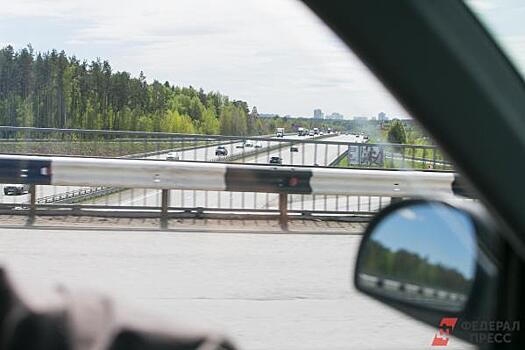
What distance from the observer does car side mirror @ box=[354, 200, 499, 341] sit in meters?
1.72

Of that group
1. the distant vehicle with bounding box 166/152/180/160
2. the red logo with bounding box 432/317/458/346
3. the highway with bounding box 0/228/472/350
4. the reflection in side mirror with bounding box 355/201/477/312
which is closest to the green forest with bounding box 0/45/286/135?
the distant vehicle with bounding box 166/152/180/160

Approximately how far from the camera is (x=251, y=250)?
19.1 feet

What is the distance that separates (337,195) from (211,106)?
36.6 inches

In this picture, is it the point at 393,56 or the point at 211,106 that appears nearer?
the point at 393,56

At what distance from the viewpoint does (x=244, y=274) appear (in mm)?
5621

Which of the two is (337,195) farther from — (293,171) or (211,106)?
(211,106)

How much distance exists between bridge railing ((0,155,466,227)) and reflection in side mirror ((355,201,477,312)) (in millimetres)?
154

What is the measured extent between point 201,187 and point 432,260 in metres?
2.84

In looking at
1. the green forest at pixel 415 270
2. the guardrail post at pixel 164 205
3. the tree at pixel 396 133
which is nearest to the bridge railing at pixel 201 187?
the guardrail post at pixel 164 205

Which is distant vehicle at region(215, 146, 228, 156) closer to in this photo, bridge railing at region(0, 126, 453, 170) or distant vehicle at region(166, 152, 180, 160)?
bridge railing at region(0, 126, 453, 170)

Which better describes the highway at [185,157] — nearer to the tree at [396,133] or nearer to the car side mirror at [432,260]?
the tree at [396,133]

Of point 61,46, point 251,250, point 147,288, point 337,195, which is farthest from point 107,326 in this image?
point 251,250

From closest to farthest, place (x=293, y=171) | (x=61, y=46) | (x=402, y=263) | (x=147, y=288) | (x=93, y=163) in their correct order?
1. (x=402, y=263)
2. (x=61, y=46)
3. (x=293, y=171)
4. (x=93, y=163)
5. (x=147, y=288)

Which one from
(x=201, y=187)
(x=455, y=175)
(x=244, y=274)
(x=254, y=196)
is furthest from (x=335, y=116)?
(x=244, y=274)
